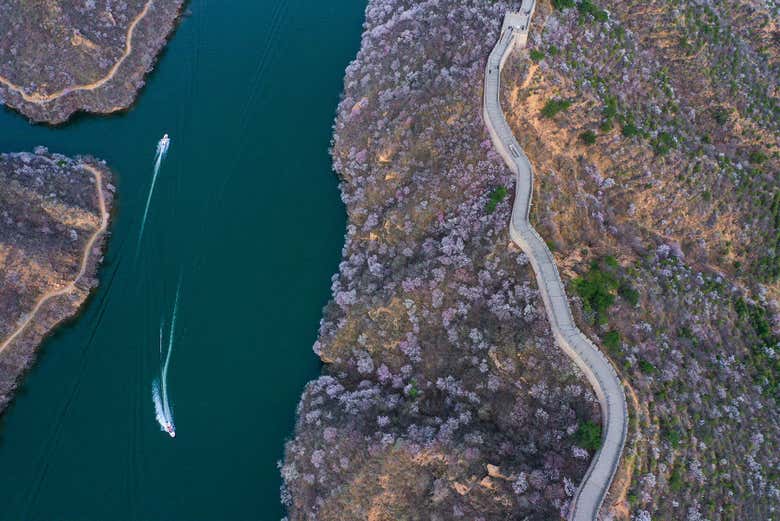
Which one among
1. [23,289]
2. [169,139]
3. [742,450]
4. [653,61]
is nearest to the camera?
[742,450]

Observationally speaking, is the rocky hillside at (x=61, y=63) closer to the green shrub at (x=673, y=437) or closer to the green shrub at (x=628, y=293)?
the green shrub at (x=628, y=293)

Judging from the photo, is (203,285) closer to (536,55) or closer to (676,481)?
(536,55)

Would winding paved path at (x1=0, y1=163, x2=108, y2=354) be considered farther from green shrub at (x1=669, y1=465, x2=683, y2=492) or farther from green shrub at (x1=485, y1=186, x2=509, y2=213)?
green shrub at (x1=669, y1=465, x2=683, y2=492)

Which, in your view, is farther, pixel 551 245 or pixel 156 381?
pixel 156 381

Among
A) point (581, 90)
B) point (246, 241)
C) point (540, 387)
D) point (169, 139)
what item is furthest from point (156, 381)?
point (581, 90)

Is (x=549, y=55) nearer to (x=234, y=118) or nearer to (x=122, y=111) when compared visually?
(x=234, y=118)

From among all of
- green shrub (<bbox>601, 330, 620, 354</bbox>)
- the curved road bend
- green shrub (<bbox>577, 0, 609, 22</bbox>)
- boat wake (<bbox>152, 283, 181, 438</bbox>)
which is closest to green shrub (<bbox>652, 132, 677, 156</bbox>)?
green shrub (<bbox>577, 0, 609, 22</bbox>)
